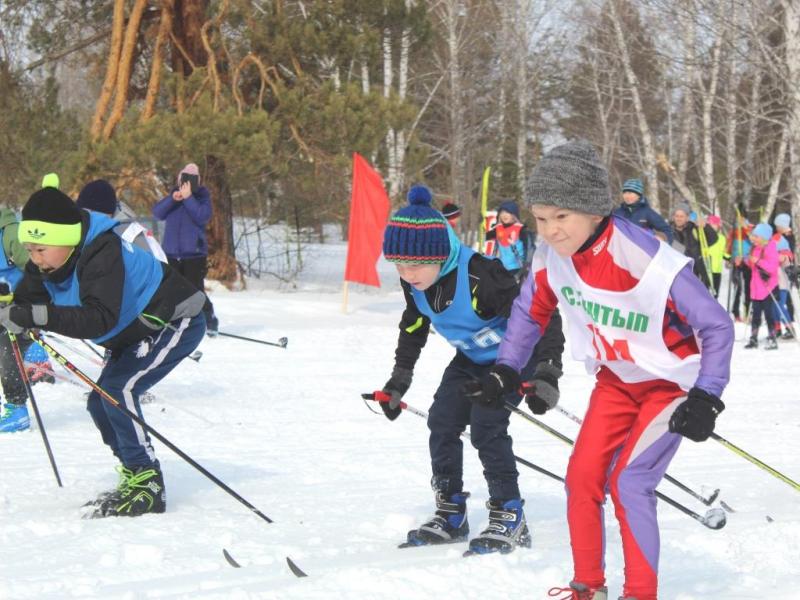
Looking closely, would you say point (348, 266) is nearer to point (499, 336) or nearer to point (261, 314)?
point (261, 314)

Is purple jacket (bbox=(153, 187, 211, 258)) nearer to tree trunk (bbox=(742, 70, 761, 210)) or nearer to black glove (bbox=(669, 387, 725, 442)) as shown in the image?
black glove (bbox=(669, 387, 725, 442))

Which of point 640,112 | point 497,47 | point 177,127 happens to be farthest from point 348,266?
point 497,47

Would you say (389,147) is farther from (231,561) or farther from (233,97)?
(231,561)

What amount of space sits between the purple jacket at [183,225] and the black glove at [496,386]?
23.2 feet

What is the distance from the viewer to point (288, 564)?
3.69 meters

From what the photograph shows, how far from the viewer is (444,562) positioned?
3768 millimetres

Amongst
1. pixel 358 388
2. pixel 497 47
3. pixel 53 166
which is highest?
pixel 497 47

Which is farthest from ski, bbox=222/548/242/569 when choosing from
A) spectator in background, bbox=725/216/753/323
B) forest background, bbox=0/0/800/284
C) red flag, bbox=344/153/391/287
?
spectator in background, bbox=725/216/753/323

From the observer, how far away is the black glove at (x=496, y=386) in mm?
3350

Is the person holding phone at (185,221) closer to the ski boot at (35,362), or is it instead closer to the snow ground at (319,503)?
the snow ground at (319,503)

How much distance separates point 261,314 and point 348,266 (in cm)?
147

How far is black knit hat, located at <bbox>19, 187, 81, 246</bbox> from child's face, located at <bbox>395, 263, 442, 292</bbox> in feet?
4.55

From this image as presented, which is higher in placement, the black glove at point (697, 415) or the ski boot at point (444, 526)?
the black glove at point (697, 415)

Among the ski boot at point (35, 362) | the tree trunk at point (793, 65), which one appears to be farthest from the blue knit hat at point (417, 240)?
the tree trunk at point (793, 65)
